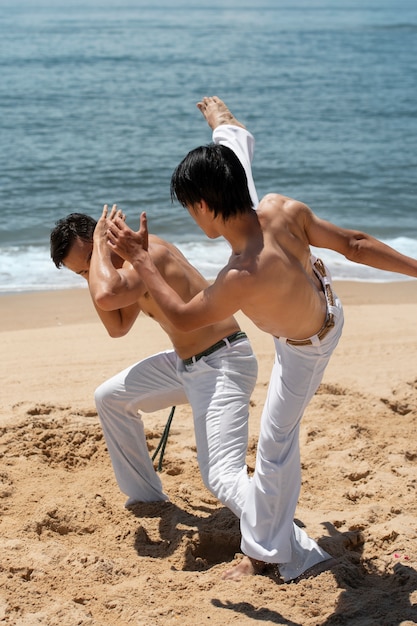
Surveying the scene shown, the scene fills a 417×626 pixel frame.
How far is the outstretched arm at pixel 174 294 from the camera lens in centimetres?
341

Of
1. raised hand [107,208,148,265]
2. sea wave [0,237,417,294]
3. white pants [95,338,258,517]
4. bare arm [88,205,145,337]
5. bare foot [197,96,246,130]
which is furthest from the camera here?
sea wave [0,237,417,294]

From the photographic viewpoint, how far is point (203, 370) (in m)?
4.14

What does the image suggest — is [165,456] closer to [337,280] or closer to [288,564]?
[288,564]

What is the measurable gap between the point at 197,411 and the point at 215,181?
49.1 inches

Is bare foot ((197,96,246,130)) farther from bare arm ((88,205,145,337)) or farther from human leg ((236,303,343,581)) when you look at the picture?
human leg ((236,303,343,581))

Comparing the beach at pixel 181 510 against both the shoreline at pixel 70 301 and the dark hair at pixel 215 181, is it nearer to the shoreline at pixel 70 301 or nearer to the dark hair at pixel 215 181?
the shoreline at pixel 70 301

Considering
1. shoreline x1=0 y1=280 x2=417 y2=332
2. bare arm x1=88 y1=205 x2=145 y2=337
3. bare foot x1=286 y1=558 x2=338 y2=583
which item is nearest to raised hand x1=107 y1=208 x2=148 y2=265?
bare arm x1=88 y1=205 x2=145 y2=337

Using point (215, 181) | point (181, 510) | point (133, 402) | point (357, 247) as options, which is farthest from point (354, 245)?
point (181, 510)

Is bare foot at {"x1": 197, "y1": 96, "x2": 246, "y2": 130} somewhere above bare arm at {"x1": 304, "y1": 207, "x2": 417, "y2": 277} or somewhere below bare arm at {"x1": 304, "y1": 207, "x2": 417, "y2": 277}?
above

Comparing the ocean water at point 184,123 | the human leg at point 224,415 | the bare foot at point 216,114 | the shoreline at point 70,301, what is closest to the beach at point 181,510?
the human leg at point 224,415

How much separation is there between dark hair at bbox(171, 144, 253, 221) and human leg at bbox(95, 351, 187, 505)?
3.87ft

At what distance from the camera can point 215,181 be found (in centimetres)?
337

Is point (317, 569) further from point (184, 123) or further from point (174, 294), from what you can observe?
point (184, 123)

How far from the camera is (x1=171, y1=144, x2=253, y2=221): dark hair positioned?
3.37 meters
